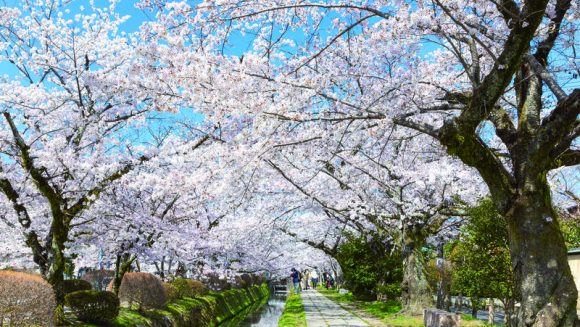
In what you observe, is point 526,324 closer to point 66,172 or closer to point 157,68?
point 157,68

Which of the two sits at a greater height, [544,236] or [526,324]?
[544,236]

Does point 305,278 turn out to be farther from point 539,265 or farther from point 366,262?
point 539,265

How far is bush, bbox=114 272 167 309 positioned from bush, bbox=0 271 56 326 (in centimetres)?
587

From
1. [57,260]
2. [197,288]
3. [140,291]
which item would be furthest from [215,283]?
[57,260]

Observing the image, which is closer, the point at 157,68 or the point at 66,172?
the point at 157,68

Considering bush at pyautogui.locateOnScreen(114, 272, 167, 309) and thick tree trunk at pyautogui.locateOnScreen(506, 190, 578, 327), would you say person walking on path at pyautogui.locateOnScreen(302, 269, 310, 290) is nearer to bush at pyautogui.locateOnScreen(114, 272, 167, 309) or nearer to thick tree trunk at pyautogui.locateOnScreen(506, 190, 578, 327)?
bush at pyautogui.locateOnScreen(114, 272, 167, 309)

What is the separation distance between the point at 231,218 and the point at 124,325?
11.6 m

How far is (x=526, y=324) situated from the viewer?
256 inches

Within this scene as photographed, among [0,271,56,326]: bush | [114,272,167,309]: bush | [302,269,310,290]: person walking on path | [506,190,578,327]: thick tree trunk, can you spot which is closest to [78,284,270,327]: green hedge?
[114,272,167,309]: bush

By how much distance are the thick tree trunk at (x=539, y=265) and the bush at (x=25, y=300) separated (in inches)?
274

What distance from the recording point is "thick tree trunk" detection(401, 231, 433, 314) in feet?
47.9

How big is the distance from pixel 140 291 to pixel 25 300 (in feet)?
21.6

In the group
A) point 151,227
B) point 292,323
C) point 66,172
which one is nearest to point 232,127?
point 66,172

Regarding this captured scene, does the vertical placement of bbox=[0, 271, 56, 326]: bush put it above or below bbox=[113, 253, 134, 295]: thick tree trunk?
below
